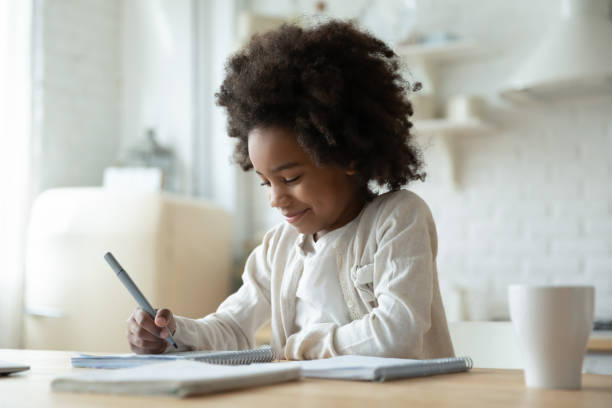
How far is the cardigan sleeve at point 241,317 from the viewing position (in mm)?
1337

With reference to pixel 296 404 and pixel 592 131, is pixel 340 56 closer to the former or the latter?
pixel 296 404

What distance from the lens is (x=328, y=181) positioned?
1.35 m

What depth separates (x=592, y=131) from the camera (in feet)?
9.79

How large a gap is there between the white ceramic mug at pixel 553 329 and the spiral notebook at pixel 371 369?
0.48 feet

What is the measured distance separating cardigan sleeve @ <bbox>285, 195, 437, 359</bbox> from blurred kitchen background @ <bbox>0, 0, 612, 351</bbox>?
64.4 inches

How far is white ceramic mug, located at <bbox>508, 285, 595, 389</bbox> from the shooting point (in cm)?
71

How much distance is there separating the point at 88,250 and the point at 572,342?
2503 mm

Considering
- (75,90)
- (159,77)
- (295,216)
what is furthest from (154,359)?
(159,77)

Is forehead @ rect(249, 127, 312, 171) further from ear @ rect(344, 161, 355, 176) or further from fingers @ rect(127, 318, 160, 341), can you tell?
fingers @ rect(127, 318, 160, 341)

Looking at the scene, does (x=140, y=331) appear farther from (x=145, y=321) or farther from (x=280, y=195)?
→ (x=280, y=195)

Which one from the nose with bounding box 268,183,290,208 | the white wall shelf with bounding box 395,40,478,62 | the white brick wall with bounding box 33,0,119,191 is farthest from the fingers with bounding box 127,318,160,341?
the white brick wall with bounding box 33,0,119,191

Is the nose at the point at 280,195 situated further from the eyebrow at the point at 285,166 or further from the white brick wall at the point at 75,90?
the white brick wall at the point at 75,90

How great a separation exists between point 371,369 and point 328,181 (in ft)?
1.91

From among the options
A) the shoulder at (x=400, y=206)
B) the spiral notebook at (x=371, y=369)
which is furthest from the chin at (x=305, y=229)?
the spiral notebook at (x=371, y=369)
